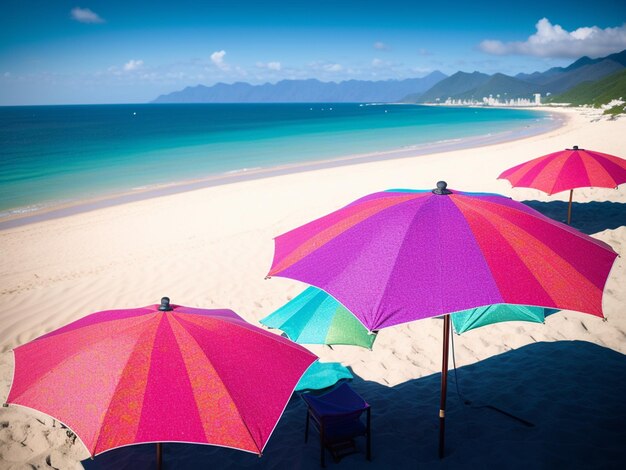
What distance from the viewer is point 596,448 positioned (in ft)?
12.9

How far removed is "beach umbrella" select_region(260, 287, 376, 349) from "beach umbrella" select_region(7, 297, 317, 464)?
4.56 feet

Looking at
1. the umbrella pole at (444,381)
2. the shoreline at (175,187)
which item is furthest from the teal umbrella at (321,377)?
the shoreline at (175,187)

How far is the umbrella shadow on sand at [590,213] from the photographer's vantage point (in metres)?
9.71

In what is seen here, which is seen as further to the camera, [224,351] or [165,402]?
[224,351]

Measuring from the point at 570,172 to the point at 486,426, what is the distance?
19.0ft

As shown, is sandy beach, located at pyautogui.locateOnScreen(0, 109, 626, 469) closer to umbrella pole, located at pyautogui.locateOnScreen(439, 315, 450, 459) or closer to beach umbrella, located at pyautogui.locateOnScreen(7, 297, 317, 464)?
umbrella pole, located at pyautogui.locateOnScreen(439, 315, 450, 459)

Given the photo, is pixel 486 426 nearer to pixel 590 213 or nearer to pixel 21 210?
pixel 590 213

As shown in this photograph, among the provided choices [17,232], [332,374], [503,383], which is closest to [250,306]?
[332,374]

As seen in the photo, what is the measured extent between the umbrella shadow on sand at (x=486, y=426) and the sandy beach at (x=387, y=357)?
0.02 metres

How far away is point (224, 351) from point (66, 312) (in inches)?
265

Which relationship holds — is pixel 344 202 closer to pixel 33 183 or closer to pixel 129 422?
pixel 129 422

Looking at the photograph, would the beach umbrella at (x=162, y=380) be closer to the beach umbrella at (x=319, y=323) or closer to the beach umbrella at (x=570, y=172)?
the beach umbrella at (x=319, y=323)

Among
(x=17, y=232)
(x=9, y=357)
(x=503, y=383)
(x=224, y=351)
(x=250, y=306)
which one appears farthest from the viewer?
(x=17, y=232)

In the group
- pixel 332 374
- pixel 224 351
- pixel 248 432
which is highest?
pixel 224 351
